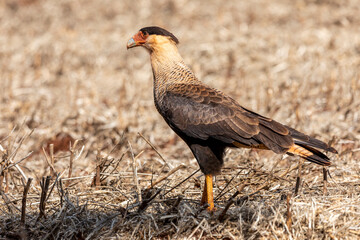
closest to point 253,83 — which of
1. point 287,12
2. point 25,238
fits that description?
point 287,12

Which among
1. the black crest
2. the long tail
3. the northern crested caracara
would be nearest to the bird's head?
the black crest

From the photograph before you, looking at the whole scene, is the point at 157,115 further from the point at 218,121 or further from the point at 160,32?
the point at 218,121

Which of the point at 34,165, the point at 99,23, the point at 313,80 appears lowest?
the point at 34,165

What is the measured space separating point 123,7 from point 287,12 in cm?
375

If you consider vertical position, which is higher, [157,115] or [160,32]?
[160,32]

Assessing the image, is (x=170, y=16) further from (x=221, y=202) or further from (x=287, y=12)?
(x=221, y=202)

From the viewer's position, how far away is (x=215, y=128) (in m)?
3.96

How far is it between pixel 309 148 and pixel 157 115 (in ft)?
11.7

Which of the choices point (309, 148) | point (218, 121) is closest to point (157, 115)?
point (218, 121)

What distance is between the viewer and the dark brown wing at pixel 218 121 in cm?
386

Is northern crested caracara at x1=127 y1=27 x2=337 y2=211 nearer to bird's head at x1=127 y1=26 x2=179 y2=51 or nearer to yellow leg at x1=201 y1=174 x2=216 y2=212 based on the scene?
yellow leg at x1=201 y1=174 x2=216 y2=212

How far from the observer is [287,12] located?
1050 cm

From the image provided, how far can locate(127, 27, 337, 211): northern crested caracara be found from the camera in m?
3.82

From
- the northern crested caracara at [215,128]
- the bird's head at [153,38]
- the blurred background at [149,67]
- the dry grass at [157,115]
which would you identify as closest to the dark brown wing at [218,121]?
the northern crested caracara at [215,128]
